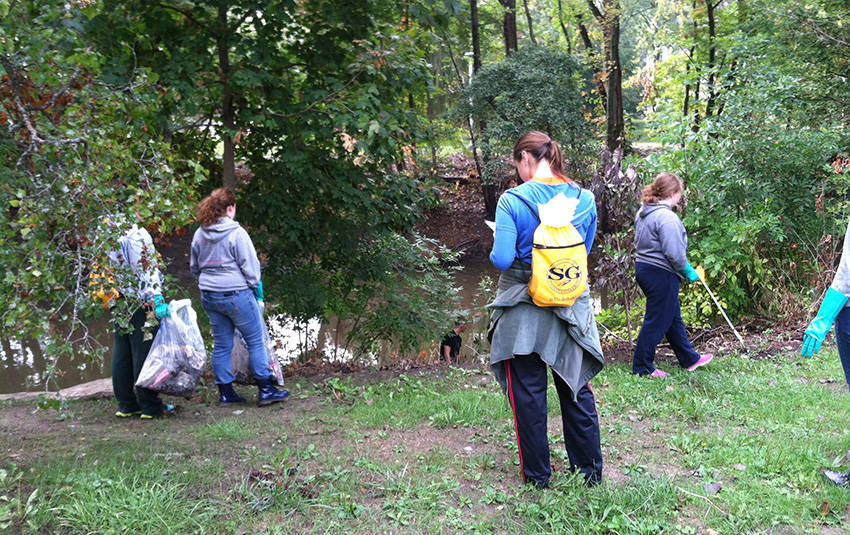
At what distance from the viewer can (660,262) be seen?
17.9ft

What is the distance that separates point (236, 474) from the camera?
354cm

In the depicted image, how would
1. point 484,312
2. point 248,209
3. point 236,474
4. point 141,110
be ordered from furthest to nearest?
point 484,312 < point 248,209 < point 141,110 < point 236,474

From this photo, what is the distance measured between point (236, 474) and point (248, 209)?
4057 mm

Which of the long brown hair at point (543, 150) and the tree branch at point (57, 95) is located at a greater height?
the tree branch at point (57, 95)

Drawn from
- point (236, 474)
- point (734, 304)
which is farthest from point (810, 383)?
point (236, 474)

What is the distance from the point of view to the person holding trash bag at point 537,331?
3.15m

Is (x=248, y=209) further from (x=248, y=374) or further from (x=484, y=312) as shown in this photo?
(x=484, y=312)

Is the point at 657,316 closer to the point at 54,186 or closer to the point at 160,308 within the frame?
the point at 160,308

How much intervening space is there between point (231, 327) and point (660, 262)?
3.70 meters

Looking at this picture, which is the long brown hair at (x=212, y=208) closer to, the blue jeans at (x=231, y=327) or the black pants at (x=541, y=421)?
the blue jeans at (x=231, y=327)

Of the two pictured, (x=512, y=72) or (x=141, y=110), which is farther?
(x=512, y=72)

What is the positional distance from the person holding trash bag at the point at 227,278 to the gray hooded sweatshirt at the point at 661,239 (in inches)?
131

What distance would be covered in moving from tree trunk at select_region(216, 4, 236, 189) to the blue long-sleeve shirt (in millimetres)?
3753

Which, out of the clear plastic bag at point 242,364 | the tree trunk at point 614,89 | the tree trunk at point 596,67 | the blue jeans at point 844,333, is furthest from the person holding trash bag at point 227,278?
the tree trunk at point 596,67
